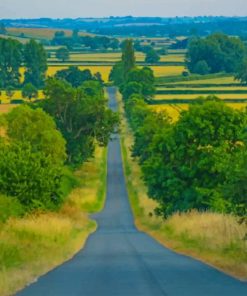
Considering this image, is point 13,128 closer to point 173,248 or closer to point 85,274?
point 173,248

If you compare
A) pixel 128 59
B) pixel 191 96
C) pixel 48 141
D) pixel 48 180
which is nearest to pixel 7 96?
pixel 128 59

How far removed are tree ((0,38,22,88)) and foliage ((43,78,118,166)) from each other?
317 ft

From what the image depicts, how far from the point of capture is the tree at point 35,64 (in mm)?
181250

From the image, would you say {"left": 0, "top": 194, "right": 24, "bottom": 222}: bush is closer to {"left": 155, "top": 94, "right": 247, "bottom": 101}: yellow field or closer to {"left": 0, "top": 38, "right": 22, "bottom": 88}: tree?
{"left": 155, "top": 94, "right": 247, "bottom": 101}: yellow field

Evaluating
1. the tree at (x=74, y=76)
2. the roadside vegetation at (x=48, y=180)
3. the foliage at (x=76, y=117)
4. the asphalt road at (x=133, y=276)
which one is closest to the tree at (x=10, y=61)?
the tree at (x=74, y=76)

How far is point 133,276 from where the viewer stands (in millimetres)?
19625

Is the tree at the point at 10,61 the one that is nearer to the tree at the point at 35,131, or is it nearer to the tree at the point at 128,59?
the tree at the point at 128,59

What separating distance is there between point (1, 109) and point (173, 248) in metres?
96.5

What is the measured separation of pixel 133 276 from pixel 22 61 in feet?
553

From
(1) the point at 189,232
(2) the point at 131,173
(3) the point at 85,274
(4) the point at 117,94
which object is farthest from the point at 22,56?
(3) the point at 85,274

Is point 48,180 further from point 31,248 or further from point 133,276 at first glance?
point 133,276

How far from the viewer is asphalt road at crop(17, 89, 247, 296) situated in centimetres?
1706

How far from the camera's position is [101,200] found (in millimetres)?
70562

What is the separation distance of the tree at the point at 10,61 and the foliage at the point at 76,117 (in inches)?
3800
